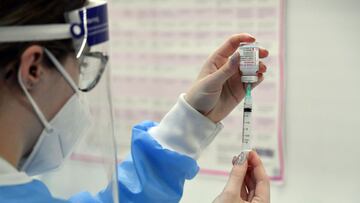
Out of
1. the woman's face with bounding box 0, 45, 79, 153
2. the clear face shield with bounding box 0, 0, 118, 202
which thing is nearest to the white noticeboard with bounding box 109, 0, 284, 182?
the clear face shield with bounding box 0, 0, 118, 202

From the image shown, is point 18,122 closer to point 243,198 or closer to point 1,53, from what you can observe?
point 1,53

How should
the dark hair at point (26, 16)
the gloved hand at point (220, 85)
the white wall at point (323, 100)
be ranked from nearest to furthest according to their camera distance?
the dark hair at point (26, 16) < the gloved hand at point (220, 85) < the white wall at point (323, 100)

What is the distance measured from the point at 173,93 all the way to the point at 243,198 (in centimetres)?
69

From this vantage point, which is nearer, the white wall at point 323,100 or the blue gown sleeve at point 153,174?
the blue gown sleeve at point 153,174

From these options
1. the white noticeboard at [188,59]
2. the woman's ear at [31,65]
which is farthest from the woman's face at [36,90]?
the white noticeboard at [188,59]

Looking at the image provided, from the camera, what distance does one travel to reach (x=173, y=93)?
1.64 metres

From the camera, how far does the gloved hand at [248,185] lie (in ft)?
3.05

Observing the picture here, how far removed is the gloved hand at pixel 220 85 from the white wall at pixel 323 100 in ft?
1.20

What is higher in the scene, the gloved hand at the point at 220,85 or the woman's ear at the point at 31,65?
the woman's ear at the point at 31,65

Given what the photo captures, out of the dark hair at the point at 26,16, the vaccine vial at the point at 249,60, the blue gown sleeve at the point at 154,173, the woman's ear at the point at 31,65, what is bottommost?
the blue gown sleeve at the point at 154,173

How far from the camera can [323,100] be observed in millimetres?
1407

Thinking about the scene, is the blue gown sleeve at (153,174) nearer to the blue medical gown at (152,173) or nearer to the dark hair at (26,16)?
the blue medical gown at (152,173)

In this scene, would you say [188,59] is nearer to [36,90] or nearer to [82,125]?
[82,125]

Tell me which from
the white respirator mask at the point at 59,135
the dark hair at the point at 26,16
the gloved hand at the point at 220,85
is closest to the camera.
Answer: the dark hair at the point at 26,16
